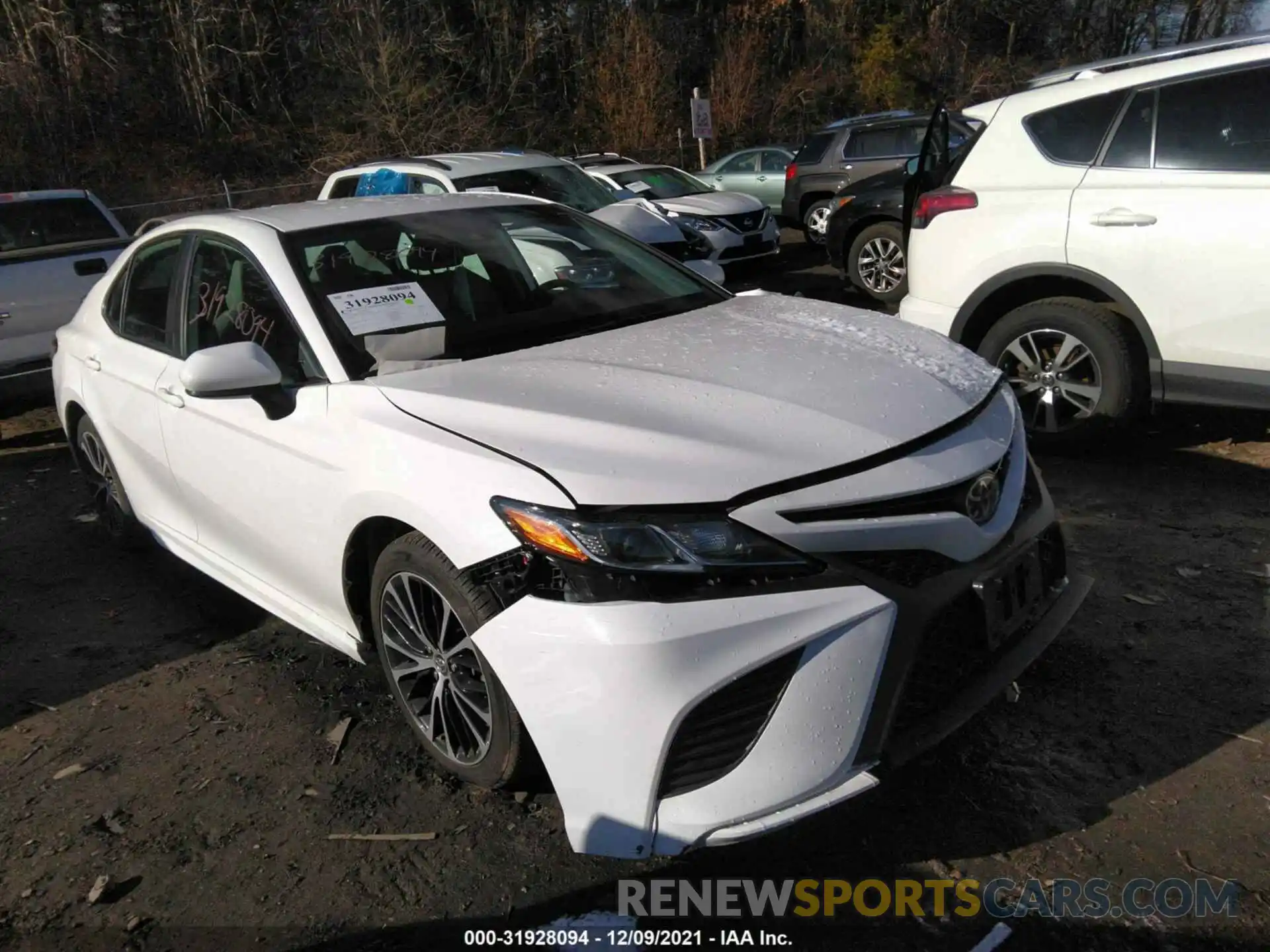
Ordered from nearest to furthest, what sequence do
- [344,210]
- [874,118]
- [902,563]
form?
1. [902,563]
2. [344,210]
3. [874,118]

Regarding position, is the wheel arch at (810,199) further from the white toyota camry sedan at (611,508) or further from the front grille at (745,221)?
the white toyota camry sedan at (611,508)

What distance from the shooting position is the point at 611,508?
2.37 m

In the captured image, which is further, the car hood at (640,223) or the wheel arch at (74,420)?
the car hood at (640,223)

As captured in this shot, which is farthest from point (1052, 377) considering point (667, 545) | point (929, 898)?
point (667, 545)

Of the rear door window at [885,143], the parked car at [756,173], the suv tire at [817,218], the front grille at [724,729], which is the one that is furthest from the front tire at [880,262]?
the front grille at [724,729]

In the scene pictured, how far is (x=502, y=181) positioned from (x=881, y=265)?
356 centimetres

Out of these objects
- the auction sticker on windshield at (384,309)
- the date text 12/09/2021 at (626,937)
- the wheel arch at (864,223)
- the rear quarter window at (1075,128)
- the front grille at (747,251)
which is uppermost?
the rear quarter window at (1075,128)

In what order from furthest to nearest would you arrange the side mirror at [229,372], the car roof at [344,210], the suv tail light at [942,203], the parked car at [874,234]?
the parked car at [874,234], the suv tail light at [942,203], the car roof at [344,210], the side mirror at [229,372]

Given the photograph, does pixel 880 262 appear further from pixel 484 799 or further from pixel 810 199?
pixel 484 799

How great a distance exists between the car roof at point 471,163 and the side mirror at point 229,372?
19.5 ft

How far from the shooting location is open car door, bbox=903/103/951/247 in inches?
240

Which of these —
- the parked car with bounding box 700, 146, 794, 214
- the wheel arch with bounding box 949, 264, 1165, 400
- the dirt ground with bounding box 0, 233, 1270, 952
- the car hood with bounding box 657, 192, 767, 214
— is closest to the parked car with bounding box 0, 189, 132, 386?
the dirt ground with bounding box 0, 233, 1270, 952

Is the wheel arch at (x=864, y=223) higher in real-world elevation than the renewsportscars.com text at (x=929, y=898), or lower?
higher

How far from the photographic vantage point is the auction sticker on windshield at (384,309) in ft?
10.7
